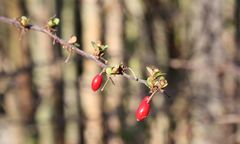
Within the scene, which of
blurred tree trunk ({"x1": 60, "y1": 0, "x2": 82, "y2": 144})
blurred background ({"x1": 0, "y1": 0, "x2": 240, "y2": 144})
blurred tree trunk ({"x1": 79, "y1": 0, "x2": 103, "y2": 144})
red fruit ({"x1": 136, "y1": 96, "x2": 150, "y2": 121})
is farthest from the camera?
blurred tree trunk ({"x1": 60, "y1": 0, "x2": 82, "y2": 144})

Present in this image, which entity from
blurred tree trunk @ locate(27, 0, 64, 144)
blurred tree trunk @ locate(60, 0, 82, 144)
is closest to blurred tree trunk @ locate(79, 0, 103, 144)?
blurred tree trunk @ locate(60, 0, 82, 144)

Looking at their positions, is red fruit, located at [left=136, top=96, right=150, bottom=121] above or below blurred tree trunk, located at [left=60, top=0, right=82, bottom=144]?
below

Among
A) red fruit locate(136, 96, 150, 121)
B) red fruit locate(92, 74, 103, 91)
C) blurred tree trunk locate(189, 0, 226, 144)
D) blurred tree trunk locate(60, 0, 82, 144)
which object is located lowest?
red fruit locate(136, 96, 150, 121)

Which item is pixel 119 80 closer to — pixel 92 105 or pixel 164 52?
pixel 92 105

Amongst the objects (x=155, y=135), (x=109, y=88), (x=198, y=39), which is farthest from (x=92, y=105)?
(x=198, y=39)

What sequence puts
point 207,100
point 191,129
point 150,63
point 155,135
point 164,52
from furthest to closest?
point 164,52, point 155,135, point 191,129, point 150,63, point 207,100

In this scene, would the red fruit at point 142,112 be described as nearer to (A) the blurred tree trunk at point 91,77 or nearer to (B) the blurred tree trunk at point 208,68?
(B) the blurred tree trunk at point 208,68

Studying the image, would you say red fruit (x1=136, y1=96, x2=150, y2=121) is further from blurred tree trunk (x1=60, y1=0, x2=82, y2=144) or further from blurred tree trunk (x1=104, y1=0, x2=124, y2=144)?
blurred tree trunk (x1=60, y1=0, x2=82, y2=144)
